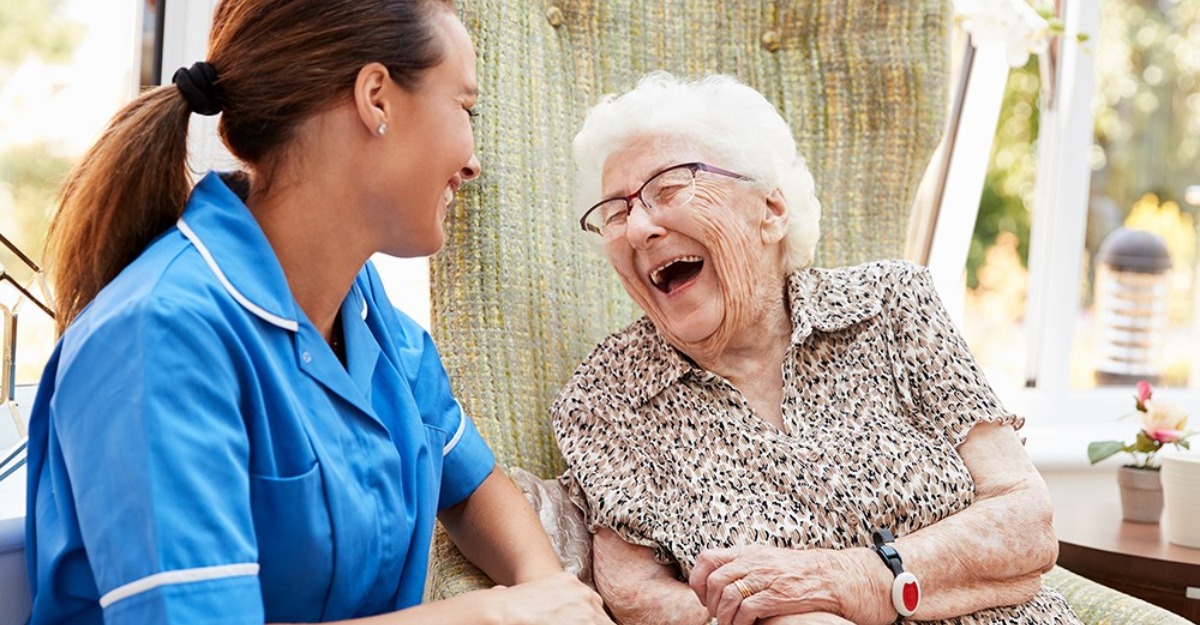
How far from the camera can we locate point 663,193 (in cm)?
167

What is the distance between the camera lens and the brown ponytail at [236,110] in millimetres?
1151

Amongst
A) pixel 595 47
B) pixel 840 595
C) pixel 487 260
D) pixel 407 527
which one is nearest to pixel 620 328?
pixel 487 260

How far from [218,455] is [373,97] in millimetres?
376

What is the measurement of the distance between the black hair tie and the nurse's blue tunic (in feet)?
0.24

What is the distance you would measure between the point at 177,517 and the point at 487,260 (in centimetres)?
90

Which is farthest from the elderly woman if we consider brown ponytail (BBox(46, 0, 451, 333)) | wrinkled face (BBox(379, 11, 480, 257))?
brown ponytail (BBox(46, 0, 451, 333))

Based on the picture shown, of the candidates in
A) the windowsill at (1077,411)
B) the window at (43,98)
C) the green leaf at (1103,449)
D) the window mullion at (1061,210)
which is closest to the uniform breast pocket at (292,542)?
the window at (43,98)

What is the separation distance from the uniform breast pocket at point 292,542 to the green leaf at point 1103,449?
1.60 meters

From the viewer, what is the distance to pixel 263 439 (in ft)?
3.56

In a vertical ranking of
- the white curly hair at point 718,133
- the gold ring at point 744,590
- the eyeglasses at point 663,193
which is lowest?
the gold ring at point 744,590

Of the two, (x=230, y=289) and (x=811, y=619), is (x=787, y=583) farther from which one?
(x=230, y=289)

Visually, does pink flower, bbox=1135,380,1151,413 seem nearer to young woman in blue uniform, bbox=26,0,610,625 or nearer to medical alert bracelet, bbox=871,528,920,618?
medical alert bracelet, bbox=871,528,920,618

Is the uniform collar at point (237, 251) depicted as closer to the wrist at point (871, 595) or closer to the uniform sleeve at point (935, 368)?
the wrist at point (871, 595)

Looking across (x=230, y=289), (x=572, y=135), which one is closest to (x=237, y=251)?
(x=230, y=289)
